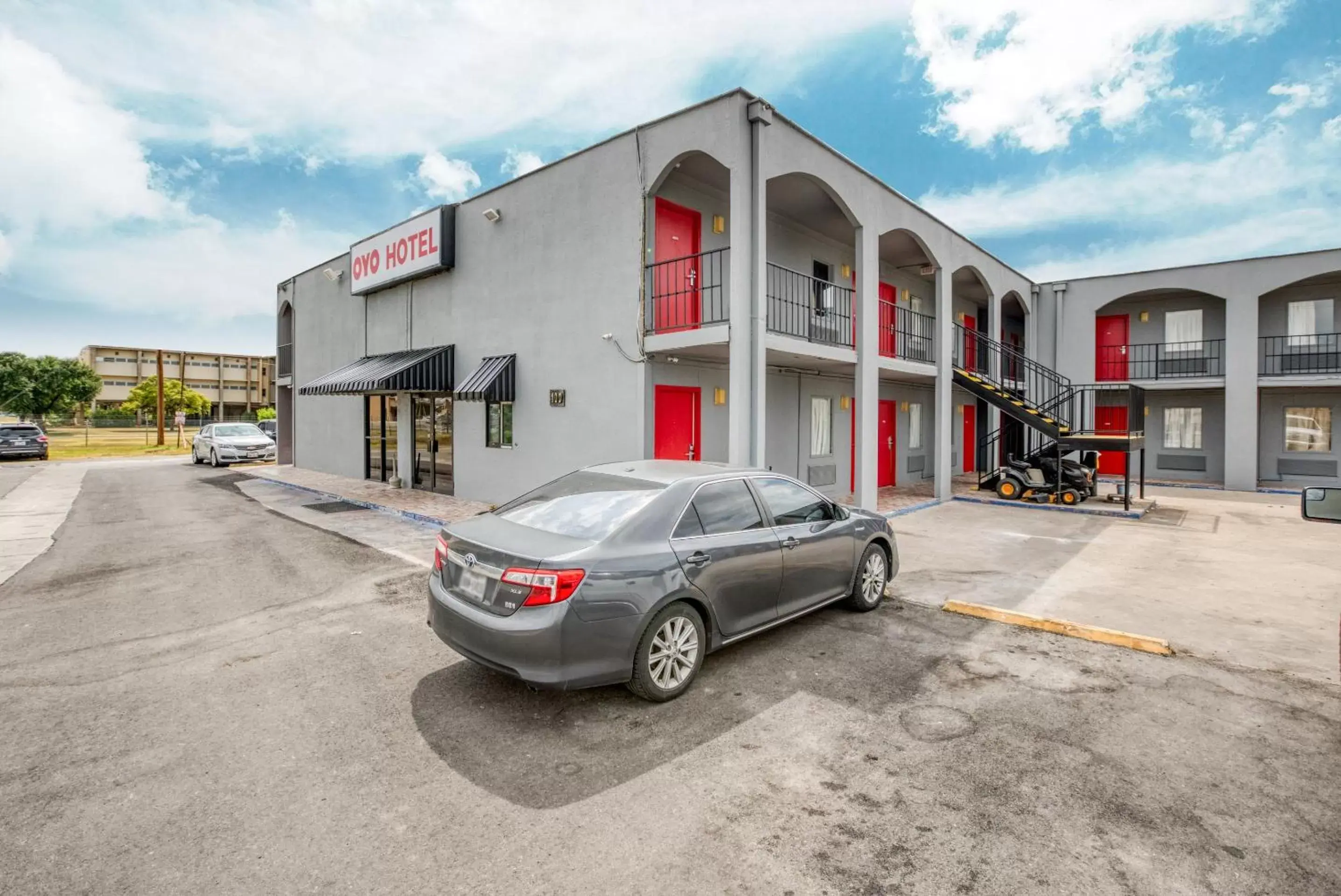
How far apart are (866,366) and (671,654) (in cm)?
859

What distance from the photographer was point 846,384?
14.9 m

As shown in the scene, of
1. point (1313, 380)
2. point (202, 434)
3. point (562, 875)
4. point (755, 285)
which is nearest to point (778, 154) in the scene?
point (755, 285)

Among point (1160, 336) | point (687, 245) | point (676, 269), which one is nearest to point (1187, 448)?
point (1160, 336)

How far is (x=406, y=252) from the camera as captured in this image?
14641mm

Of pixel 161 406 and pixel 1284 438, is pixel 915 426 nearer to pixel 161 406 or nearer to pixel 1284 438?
pixel 1284 438

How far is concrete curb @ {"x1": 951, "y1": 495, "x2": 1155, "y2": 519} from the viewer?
12.1 m

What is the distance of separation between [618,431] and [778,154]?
15.7 ft

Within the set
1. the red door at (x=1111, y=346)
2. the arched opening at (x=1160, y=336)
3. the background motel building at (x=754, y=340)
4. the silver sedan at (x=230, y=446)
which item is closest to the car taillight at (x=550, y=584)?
the background motel building at (x=754, y=340)

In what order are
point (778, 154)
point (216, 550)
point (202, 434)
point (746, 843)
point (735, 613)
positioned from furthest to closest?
point (202, 434)
point (778, 154)
point (216, 550)
point (735, 613)
point (746, 843)

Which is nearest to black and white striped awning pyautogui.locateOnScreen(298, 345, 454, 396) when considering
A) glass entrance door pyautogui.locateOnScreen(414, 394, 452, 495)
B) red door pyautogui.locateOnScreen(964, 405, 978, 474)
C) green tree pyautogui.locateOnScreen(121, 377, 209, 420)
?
glass entrance door pyautogui.locateOnScreen(414, 394, 452, 495)

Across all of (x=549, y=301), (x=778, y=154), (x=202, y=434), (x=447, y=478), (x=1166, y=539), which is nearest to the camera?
(x=778, y=154)

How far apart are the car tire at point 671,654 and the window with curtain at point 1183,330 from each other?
21851mm

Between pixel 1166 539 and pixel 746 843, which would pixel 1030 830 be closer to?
pixel 746 843

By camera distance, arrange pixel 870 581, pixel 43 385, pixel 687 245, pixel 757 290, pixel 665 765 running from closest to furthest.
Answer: pixel 665 765
pixel 870 581
pixel 757 290
pixel 687 245
pixel 43 385
